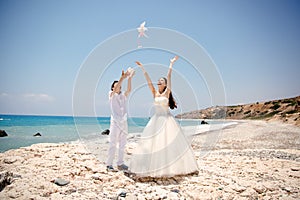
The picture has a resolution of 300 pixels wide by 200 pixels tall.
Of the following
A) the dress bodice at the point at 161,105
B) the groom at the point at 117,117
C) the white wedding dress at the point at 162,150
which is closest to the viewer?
the white wedding dress at the point at 162,150

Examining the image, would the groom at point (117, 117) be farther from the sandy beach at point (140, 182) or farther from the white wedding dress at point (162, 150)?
the white wedding dress at point (162, 150)

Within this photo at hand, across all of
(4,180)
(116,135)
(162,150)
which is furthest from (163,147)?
(4,180)

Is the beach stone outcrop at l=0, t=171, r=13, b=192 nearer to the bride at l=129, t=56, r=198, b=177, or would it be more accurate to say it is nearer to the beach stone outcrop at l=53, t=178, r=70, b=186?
the beach stone outcrop at l=53, t=178, r=70, b=186

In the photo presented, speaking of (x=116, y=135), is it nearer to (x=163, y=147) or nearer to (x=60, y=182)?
(x=163, y=147)

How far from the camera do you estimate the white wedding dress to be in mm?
5184

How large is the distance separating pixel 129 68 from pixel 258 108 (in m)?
68.6

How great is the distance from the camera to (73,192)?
4531 mm

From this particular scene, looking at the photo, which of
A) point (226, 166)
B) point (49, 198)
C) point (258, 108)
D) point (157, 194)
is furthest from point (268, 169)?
point (258, 108)

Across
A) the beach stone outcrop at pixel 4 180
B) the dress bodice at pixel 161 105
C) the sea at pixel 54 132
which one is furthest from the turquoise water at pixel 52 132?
the beach stone outcrop at pixel 4 180

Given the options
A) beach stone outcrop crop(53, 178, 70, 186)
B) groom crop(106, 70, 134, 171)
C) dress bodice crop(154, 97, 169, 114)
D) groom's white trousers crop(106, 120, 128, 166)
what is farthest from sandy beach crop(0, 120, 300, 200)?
dress bodice crop(154, 97, 169, 114)

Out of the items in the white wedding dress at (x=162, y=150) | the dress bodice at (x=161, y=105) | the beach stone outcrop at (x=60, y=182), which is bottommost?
the beach stone outcrop at (x=60, y=182)

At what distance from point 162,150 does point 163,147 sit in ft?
0.25

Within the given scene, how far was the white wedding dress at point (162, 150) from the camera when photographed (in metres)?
5.18

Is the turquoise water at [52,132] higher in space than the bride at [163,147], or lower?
lower
